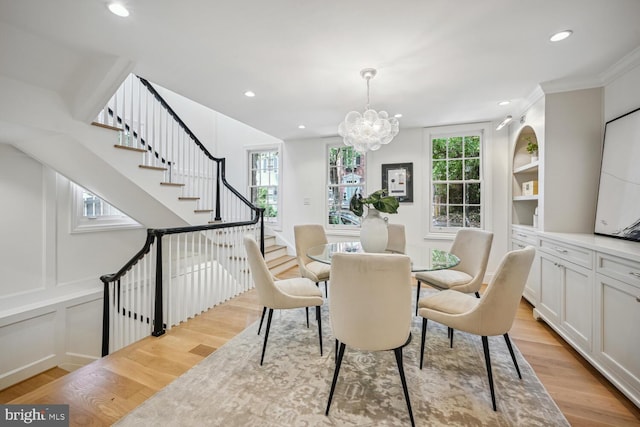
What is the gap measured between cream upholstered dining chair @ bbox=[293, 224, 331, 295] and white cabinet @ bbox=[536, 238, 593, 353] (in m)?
2.13

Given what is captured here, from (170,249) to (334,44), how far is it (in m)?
2.42

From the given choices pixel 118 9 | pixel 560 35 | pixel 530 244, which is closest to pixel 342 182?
pixel 530 244

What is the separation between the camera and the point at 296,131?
15.6 ft

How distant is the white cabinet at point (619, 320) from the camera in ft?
5.32

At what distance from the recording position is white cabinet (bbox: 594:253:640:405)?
5.32ft

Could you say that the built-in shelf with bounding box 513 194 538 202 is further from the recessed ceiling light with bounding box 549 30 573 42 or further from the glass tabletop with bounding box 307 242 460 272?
the recessed ceiling light with bounding box 549 30 573 42

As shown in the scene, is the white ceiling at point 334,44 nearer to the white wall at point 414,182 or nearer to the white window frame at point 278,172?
the white wall at point 414,182

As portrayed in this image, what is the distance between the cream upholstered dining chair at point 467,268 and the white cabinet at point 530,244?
84 centimetres

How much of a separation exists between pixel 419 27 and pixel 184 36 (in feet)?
5.79

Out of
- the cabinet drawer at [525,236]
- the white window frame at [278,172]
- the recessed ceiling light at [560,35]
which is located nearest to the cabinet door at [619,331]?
the cabinet drawer at [525,236]

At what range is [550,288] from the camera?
2.62 m

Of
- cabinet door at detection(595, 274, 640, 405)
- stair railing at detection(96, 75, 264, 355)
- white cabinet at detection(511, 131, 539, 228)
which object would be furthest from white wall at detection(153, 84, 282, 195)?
cabinet door at detection(595, 274, 640, 405)

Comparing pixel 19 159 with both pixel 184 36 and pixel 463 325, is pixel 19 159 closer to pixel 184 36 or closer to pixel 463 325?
pixel 184 36

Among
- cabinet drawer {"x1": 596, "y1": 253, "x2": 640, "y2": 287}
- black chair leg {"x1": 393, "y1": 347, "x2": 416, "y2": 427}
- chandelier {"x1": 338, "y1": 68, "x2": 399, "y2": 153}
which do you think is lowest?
black chair leg {"x1": 393, "y1": 347, "x2": 416, "y2": 427}
